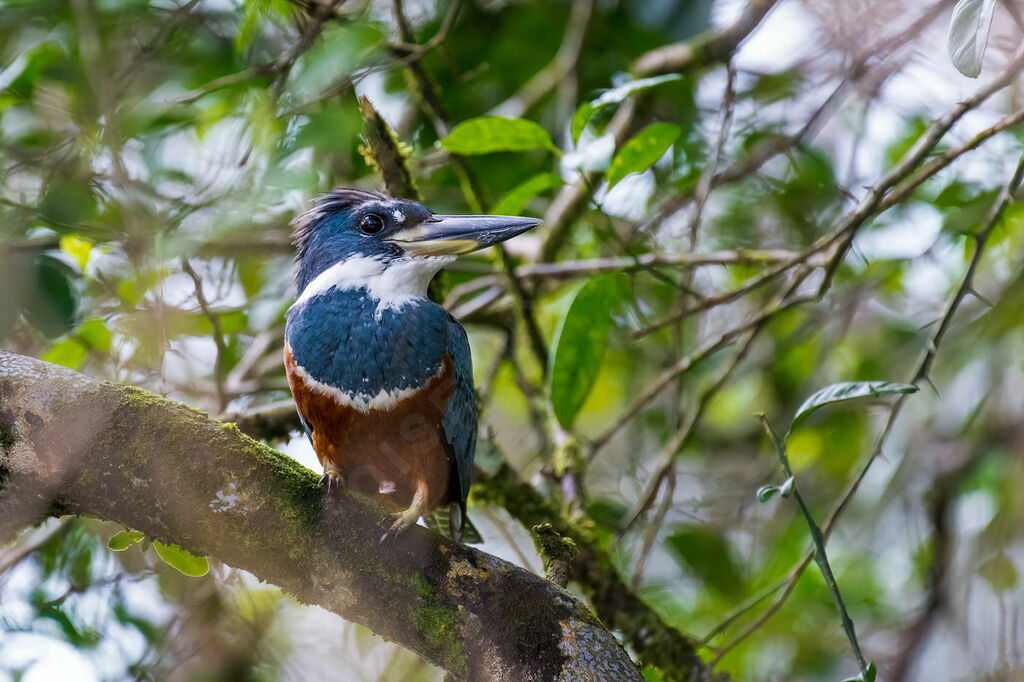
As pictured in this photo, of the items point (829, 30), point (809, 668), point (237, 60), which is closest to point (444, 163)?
point (237, 60)

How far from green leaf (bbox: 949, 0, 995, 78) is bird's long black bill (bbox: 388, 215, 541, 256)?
1.41 metres

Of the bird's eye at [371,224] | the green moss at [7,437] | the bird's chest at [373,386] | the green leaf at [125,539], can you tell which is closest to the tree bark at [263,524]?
the green moss at [7,437]

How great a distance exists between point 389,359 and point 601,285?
3.34 feet

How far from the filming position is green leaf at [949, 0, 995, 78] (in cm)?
254

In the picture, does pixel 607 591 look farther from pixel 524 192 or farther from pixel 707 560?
pixel 524 192

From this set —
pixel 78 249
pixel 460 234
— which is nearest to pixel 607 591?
pixel 460 234

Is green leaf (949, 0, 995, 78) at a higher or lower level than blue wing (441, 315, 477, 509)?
higher

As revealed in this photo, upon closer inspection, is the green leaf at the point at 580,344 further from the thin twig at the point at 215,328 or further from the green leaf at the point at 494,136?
the thin twig at the point at 215,328

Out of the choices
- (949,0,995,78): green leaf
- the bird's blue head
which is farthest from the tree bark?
(949,0,995,78): green leaf

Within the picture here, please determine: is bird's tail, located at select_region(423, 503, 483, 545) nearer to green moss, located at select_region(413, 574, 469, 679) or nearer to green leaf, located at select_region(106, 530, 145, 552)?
green moss, located at select_region(413, 574, 469, 679)

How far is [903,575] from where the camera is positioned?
16.9ft

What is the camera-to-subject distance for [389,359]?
3.15 metres

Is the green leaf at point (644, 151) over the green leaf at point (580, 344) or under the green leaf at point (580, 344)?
over

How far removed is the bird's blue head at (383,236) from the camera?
339 cm
